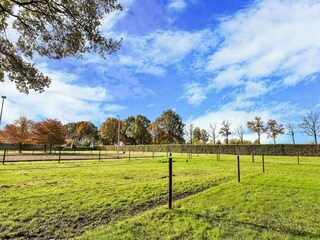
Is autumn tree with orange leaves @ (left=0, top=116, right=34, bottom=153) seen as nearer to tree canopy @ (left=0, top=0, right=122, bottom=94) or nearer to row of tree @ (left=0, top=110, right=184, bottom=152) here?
row of tree @ (left=0, top=110, right=184, bottom=152)

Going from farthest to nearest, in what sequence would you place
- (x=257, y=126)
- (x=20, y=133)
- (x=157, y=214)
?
(x=257, y=126), (x=20, y=133), (x=157, y=214)

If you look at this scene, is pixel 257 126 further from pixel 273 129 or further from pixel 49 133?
pixel 49 133

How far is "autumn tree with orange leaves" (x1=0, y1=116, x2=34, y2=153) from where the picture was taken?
43.9 meters

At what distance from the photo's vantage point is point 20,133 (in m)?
44.2

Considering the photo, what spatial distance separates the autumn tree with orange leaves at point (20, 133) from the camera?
43.9 meters

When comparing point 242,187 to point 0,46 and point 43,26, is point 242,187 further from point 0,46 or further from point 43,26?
point 0,46

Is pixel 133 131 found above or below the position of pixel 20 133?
above

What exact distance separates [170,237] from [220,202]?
3061 millimetres

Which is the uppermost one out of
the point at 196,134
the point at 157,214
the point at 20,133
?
the point at 196,134

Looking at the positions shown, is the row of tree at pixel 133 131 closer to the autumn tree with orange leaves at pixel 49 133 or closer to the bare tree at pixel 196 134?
the bare tree at pixel 196 134

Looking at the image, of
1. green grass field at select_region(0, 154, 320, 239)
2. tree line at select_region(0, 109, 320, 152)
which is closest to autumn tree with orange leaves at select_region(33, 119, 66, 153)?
tree line at select_region(0, 109, 320, 152)

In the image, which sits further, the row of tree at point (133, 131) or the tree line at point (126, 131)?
the row of tree at point (133, 131)

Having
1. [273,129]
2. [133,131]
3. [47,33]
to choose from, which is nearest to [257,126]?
[273,129]

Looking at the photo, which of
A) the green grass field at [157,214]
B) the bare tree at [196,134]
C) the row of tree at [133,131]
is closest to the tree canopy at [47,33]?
the green grass field at [157,214]
